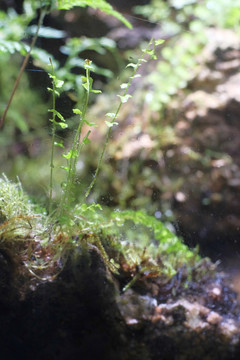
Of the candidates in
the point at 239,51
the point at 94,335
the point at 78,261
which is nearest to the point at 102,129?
the point at 78,261

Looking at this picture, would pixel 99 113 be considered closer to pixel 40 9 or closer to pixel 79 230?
pixel 79 230

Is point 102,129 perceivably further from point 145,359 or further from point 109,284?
point 145,359

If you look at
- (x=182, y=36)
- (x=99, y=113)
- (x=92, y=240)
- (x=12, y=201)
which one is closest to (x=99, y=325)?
(x=92, y=240)

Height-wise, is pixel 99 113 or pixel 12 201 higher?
pixel 99 113

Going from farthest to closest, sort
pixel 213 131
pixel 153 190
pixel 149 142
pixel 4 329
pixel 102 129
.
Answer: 1. pixel 213 131
2. pixel 149 142
3. pixel 153 190
4. pixel 102 129
5. pixel 4 329

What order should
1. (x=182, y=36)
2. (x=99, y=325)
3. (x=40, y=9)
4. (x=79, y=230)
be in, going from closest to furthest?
(x=99, y=325) < (x=79, y=230) < (x=40, y=9) < (x=182, y=36)

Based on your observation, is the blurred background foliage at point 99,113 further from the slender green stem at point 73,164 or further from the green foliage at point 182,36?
the green foliage at point 182,36

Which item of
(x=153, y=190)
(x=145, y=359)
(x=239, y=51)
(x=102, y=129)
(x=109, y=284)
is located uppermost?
(x=239, y=51)

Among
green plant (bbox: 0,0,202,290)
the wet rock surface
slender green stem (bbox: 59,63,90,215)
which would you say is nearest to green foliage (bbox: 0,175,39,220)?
green plant (bbox: 0,0,202,290)
